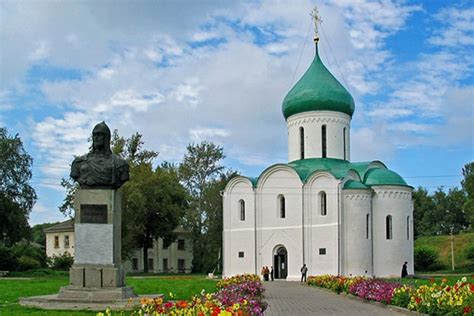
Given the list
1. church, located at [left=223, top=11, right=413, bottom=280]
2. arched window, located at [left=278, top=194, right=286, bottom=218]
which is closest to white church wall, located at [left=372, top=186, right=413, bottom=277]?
church, located at [left=223, top=11, right=413, bottom=280]

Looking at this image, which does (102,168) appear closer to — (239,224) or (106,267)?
(106,267)

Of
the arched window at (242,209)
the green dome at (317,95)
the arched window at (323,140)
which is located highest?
the green dome at (317,95)

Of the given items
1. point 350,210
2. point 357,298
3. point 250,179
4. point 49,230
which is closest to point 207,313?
point 357,298

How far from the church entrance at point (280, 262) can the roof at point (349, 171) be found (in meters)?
4.28

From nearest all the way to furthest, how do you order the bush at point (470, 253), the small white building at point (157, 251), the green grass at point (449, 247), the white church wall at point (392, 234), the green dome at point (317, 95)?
1. the white church wall at point (392, 234)
2. the green dome at point (317, 95)
3. the bush at point (470, 253)
4. the green grass at point (449, 247)
5. the small white building at point (157, 251)

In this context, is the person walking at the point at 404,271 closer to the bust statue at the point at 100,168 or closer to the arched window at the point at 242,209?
the arched window at the point at 242,209

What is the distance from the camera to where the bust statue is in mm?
14531

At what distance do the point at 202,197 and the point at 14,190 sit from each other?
608 inches

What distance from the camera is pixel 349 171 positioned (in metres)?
37.0

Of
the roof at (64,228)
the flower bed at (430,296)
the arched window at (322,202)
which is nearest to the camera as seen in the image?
the flower bed at (430,296)

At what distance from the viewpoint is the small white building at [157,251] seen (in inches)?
2286

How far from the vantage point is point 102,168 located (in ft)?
47.8

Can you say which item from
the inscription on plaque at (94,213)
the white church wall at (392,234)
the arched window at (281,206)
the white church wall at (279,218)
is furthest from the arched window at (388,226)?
the inscription on plaque at (94,213)

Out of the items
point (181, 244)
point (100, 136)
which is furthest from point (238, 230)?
point (100, 136)
